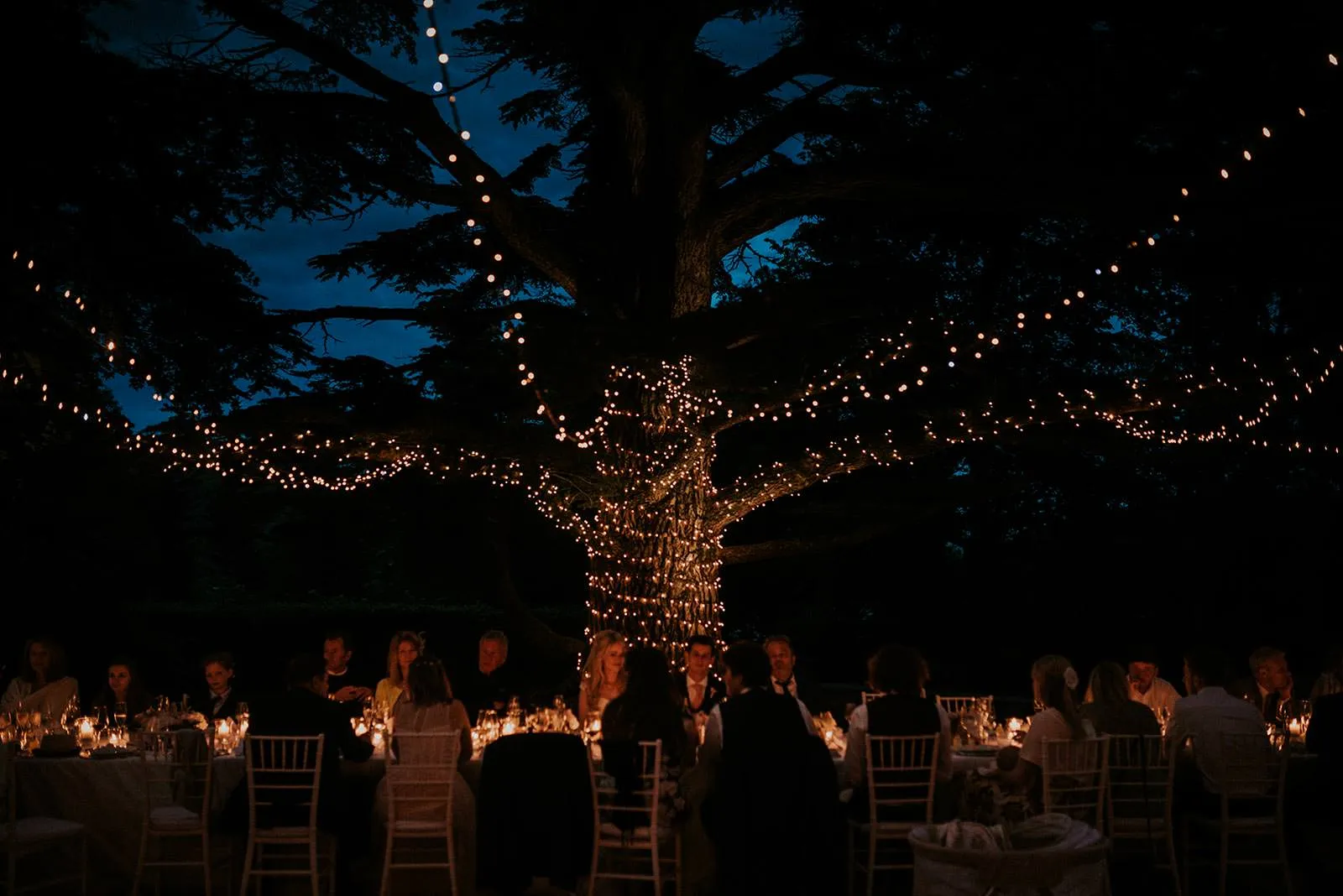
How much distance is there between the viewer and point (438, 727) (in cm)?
681

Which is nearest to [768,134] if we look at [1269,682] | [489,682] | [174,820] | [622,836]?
[489,682]

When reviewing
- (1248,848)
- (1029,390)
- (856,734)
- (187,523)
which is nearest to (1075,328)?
(1029,390)

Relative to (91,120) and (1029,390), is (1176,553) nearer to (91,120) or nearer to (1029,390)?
(1029,390)

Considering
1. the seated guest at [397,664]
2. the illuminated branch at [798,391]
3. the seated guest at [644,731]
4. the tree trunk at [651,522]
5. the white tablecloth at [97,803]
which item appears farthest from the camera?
the tree trunk at [651,522]

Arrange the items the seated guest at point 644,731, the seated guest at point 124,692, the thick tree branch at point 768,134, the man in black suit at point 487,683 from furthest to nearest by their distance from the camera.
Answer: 1. the thick tree branch at point 768,134
2. the seated guest at point 124,692
3. the man in black suit at point 487,683
4. the seated guest at point 644,731

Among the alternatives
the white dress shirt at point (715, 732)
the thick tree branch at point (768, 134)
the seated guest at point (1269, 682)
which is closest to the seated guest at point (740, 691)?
the white dress shirt at point (715, 732)

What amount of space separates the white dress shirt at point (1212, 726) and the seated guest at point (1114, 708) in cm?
24

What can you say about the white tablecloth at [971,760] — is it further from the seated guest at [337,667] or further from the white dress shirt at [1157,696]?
the seated guest at [337,667]

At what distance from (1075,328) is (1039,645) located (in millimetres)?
3653

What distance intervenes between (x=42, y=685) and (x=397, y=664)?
234 centimetres

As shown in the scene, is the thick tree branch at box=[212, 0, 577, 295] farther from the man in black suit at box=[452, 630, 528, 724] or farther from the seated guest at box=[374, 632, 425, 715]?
the seated guest at box=[374, 632, 425, 715]

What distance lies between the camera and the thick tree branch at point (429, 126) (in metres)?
10.9

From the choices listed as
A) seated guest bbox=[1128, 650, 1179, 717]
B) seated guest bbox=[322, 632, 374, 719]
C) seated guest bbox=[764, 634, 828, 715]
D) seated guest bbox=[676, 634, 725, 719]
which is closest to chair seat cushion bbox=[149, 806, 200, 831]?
seated guest bbox=[322, 632, 374, 719]

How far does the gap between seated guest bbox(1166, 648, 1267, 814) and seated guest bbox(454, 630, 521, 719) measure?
3687 mm
